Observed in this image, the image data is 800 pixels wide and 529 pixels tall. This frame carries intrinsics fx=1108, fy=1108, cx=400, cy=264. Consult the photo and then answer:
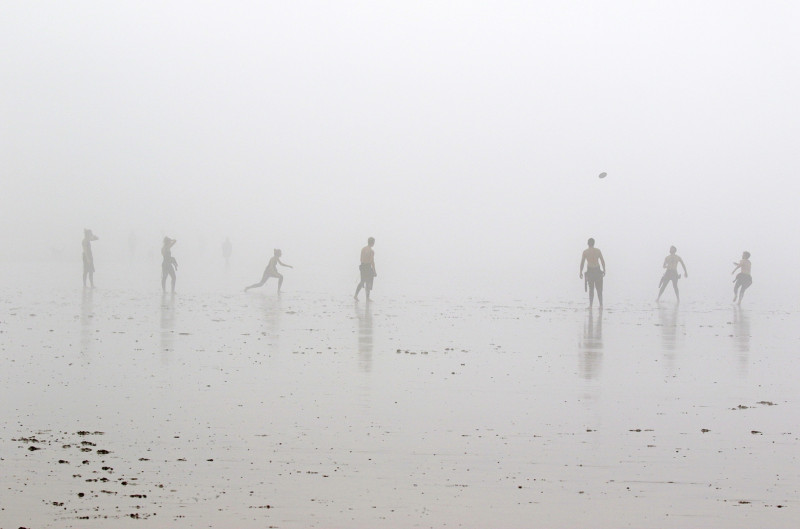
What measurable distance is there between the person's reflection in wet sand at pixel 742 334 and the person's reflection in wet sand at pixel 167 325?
7315 mm

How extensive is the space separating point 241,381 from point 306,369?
1.31 m

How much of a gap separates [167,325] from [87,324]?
1.35 meters

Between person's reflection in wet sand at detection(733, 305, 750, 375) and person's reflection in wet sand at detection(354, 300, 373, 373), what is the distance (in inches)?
178

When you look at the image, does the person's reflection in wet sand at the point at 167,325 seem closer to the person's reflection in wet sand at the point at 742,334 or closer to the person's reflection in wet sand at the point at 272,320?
the person's reflection in wet sand at the point at 272,320

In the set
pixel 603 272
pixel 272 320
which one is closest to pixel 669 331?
pixel 603 272

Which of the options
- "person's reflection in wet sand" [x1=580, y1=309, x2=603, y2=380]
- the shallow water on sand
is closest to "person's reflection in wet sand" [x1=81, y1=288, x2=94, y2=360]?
the shallow water on sand

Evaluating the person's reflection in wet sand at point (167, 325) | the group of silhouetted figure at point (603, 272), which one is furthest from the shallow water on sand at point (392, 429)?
the group of silhouetted figure at point (603, 272)

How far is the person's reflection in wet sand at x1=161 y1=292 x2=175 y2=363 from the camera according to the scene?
14664 mm

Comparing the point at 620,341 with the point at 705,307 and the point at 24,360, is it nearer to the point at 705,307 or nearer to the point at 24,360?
the point at 24,360

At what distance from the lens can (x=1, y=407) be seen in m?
9.73

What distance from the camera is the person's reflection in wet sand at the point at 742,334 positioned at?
14.6 meters

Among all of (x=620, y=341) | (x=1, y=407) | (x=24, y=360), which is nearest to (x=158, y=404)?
(x=1, y=407)

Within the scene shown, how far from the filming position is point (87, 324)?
62.1 feet

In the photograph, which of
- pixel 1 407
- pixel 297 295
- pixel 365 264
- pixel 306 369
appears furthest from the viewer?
pixel 297 295
